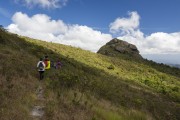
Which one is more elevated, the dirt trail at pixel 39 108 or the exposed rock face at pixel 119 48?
the exposed rock face at pixel 119 48

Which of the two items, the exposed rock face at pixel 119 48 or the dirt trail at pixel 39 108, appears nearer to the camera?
the dirt trail at pixel 39 108

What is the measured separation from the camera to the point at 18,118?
8.25m

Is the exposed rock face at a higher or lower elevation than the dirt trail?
higher

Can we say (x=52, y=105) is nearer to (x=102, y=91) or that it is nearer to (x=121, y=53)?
(x=102, y=91)

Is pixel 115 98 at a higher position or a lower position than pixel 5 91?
lower

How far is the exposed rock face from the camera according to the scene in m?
87.6

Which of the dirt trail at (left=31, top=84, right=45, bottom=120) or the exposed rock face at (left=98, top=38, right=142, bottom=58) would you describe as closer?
the dirt trail at (left=31, top=84, right=45, bottom=120)

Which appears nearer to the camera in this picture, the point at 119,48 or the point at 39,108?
the point at 39,108

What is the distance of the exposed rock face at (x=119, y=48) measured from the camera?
288 ft

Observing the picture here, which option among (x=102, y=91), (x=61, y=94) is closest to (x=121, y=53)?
(x=102, y=91)

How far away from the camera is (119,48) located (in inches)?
3531

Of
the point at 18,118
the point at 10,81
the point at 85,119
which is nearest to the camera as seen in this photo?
the point at 18,118

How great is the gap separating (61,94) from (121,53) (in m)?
74.8

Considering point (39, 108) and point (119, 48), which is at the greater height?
point (119, 48)
